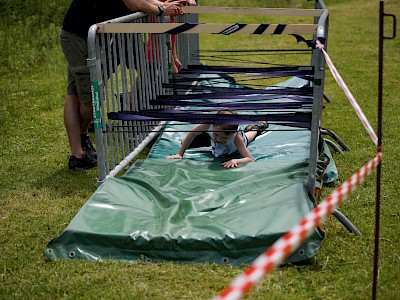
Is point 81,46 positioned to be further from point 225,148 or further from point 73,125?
point 225,148

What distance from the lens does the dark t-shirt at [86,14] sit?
18.5 feet

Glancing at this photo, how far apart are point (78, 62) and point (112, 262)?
7.96ft

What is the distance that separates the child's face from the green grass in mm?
966

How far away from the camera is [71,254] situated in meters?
3.89

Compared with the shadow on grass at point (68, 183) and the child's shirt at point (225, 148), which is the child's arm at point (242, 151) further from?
the shadow on grass at point (68, 183)

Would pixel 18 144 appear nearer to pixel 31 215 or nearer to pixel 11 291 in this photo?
pixel 31 215

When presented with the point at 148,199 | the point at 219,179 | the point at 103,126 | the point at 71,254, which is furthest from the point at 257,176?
the point at 71,254

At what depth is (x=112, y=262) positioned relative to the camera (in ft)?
12.5

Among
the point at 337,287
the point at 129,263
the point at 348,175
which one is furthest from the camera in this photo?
the point at 348,175

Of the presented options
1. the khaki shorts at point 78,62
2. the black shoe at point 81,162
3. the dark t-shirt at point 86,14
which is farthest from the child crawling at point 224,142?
the dark t-shirt at point 86,14

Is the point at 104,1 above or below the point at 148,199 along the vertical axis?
above

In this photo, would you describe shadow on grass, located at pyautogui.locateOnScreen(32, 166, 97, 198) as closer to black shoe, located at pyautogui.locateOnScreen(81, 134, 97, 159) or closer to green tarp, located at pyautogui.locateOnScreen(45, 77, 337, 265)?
black shoe, located at pyautogui.locateOnScreen(81, 134, 97, 159)

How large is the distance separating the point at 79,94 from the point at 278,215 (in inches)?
95.5

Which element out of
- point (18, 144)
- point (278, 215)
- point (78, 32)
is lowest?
point (18, 144)
